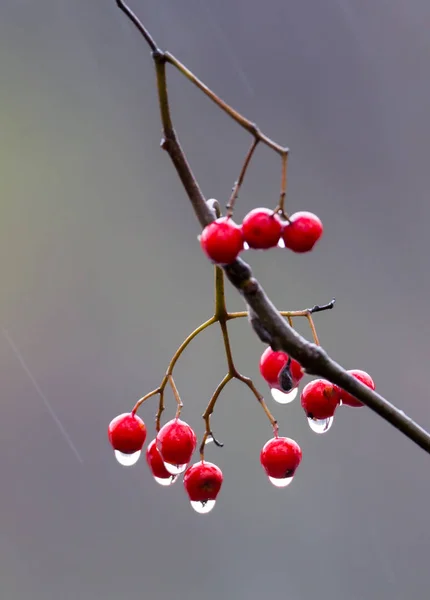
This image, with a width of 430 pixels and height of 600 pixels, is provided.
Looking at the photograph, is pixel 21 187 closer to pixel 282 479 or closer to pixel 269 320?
pixel 282 479

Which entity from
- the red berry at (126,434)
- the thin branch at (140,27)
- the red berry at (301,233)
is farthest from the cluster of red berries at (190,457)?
the thin branch at (140,27)

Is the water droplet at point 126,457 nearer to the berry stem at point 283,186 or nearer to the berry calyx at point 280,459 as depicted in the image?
the berry calyx at point 280,459

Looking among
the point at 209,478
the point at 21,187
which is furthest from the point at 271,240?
the point at 21,187

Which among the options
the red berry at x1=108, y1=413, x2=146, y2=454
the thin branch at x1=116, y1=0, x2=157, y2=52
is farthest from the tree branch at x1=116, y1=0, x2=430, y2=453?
the red berry at x1=108, y1=413, x2=146, y2=454

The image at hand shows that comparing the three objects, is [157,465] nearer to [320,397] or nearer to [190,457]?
[190,457]

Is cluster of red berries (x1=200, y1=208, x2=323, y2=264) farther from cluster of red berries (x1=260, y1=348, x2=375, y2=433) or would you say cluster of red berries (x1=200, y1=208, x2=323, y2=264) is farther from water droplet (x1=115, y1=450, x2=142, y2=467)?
water droplet (x1=115, y1=450, x2=142, y2=467)

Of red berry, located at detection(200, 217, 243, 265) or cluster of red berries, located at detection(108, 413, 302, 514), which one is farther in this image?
cluster of red berries, located at detection(108, 413, 302, 514)
